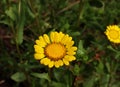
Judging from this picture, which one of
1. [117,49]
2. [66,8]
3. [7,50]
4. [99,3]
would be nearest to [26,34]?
[7,50]

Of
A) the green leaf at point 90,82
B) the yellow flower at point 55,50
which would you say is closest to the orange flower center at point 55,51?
the yellow flower at point 55,50

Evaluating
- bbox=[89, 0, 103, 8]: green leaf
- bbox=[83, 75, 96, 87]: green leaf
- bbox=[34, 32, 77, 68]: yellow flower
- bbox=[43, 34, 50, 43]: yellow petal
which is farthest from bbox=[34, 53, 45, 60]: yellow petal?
bbox=[89, 0, 103, 8]: green leaf

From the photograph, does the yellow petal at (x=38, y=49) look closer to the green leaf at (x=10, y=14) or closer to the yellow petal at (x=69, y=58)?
the yellow petal at (x=69, y=58)

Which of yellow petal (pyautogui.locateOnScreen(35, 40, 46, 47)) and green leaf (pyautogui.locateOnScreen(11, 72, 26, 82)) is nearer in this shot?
yellow petal (pyautogui.locateOnScreen(35, 40, 46, 47))

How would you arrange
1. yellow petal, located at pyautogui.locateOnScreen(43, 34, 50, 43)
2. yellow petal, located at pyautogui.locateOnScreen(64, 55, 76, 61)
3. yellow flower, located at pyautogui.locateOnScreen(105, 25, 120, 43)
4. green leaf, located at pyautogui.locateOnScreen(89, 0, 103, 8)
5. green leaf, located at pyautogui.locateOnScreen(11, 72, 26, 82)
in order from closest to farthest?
1. yellow petal, located at pyautogui.locateOnScreen(64, 55, 76, 61)
2. yellow petal, located at pyautogui.locateOnScreen(43, 34, 50, 43)
3. yellow flower, located at pyautogui.locateOnScreen(105, 25, 120, 43)
4. green leaf, located at pyautogui.locateOnScreen(11, 72, 26, 82)
5. green leaf, located at pyautogui.locateOnScreen(89, 0, 103, 8)

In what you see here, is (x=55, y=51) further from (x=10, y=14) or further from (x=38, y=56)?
(x=10, y=14)

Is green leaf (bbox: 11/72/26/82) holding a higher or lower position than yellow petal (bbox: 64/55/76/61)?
higher

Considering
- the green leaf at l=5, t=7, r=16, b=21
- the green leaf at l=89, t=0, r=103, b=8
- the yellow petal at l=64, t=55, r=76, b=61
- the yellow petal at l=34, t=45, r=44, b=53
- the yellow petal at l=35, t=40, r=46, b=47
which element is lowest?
the yellow petal at l=64, t=55, r=76, b=61

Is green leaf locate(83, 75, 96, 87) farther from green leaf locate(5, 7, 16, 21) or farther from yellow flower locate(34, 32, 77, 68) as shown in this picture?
green leaf locate(5, 7, 16, 21)

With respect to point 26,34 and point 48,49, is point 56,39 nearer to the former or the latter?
point 48,49
